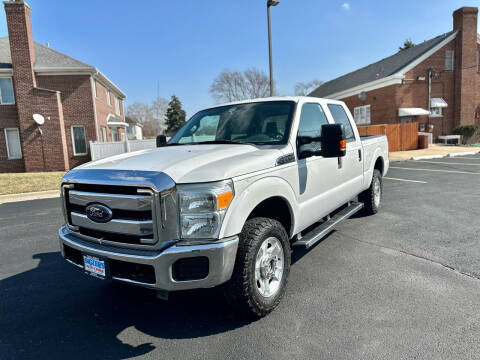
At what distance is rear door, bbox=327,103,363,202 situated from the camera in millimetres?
4348

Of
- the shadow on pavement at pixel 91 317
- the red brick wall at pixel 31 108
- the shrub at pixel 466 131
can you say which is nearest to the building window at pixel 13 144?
the red brick wall at pixel 31 108

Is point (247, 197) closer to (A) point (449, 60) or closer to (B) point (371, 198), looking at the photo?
(B) point (371, 198)

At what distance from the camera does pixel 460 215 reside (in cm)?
573

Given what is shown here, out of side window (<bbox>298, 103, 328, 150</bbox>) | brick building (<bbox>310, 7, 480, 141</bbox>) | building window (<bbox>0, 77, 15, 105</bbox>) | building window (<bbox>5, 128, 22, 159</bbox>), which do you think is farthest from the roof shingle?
building window (<bbox>5, 128, 22, 159</bbox>)

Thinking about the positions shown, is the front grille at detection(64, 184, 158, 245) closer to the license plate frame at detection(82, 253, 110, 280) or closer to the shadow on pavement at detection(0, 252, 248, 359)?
the license plate frame at detection(82, 253, 110, 280)

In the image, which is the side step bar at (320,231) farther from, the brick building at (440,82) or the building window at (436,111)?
the building window at (436,111)

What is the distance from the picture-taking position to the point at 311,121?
3.87 metres

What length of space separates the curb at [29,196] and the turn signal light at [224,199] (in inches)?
380

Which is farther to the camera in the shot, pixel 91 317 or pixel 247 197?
Result: pixel 91 317

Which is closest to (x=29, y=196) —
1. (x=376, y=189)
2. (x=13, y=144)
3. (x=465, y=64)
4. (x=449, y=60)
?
(x=13, y=144)

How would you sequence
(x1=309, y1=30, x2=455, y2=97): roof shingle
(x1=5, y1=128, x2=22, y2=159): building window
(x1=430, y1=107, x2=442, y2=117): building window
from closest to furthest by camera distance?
(x1=5, y1=128, x2=22, y2=159): building window < (x1=309, y1=30, x2=455, y2=97): roof shingle < (x1=430, y1=107, x2=442, y2=117): building window

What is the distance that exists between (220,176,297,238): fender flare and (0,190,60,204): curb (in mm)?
9538

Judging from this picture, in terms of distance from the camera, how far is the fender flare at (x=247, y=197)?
7.93ft

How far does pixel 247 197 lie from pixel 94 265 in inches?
54.4
